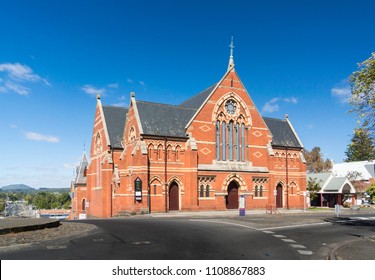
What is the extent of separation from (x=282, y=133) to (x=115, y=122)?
22.1 m

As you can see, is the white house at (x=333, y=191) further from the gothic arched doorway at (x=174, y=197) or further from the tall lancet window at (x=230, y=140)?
the gothic arched doorway at (x=174, y=197)

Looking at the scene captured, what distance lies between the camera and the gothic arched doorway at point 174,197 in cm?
4200

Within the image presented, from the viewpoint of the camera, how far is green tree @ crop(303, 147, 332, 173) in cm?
10256

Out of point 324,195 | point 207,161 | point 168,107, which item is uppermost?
point 168,107

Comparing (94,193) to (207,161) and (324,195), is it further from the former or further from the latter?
(324,195)

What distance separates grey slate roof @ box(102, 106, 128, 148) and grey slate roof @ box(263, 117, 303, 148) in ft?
63.1

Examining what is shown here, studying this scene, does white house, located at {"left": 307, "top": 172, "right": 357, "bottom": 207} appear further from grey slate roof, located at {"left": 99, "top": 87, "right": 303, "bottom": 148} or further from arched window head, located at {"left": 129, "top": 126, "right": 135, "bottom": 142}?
arched window head, located at {"left": 129, "top": 126, "right": 135, "bottom": 142}

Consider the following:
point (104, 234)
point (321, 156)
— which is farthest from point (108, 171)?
point (321, 156)

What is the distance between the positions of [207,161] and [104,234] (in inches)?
1092

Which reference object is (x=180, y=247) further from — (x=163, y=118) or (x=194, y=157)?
(x=163, y=118)

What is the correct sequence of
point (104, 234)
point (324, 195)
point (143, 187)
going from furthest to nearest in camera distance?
point (324, 195) < point (143, 187) < point (104, 234)

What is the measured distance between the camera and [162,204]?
4075cm

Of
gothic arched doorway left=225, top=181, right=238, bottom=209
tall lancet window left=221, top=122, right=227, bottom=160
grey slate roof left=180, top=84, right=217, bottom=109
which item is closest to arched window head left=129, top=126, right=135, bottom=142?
grey slate roof left=180, top=84, right=217, bottom=109

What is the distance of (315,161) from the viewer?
343ft
